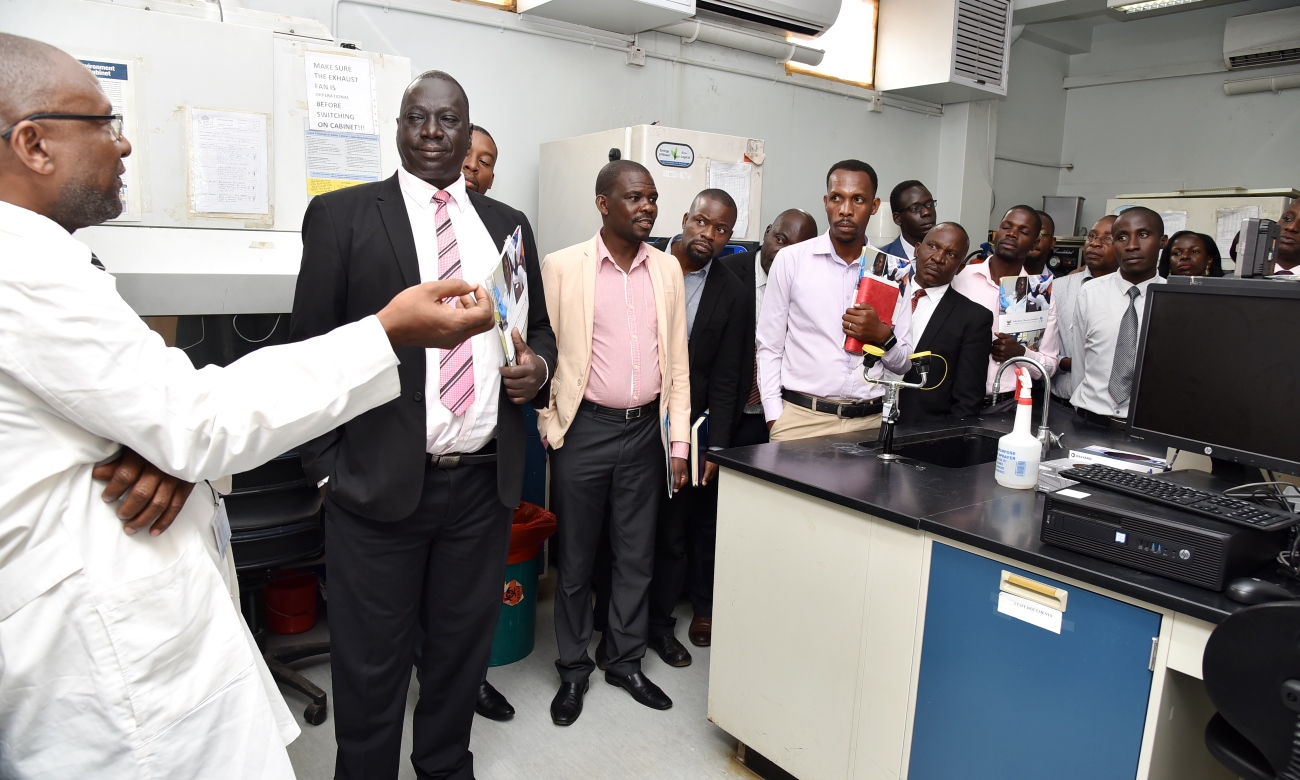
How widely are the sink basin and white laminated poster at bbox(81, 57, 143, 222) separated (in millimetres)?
2290

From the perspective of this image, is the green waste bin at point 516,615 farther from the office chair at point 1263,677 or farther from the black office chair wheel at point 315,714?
the office chair at point 1263,677

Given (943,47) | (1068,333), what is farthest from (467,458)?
(943,47)

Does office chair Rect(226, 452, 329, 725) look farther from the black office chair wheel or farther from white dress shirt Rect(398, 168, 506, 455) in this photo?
white dress shirt Rect(398, 168, 506, 455)

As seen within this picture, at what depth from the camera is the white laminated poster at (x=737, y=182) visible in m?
3.65

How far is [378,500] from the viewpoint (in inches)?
67.3

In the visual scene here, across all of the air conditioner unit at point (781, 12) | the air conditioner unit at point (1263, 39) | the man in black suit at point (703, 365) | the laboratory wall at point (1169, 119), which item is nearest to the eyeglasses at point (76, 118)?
the man in black suit at point (703, 365)

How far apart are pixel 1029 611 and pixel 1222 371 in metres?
0.61

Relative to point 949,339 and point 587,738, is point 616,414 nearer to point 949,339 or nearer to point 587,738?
point 587,738

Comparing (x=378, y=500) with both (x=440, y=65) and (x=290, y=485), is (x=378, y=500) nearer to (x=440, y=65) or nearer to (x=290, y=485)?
(x=290, y=485)

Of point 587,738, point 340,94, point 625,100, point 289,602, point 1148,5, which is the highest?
point 1148,5

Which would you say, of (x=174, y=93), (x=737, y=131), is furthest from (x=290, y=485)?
(x=737, y=131)

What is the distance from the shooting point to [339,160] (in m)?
2.43

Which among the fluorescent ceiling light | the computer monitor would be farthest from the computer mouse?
the fluorescent ceiling light

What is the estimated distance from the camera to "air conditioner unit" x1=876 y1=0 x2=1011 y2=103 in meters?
5.18
